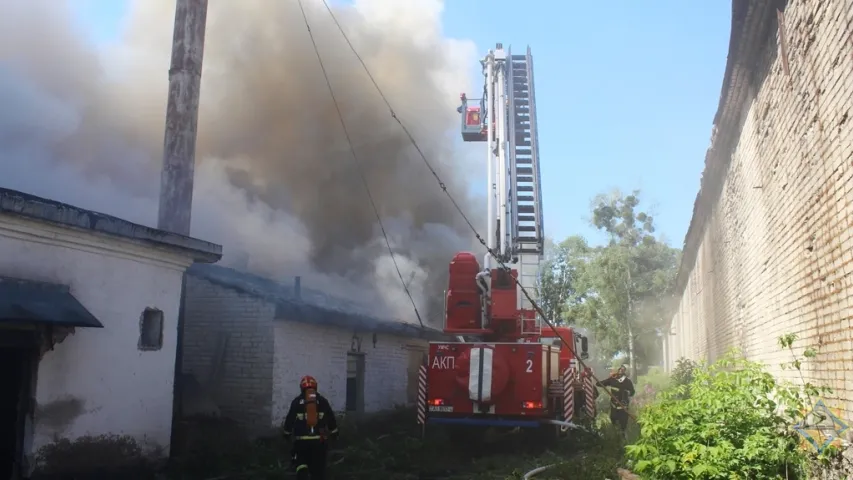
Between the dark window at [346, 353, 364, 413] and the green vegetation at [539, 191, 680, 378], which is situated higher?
the green vegetation at [539, 191, 680, 378]

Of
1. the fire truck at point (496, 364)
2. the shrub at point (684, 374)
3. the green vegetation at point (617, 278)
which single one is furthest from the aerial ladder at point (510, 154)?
the green vegetation at point (617, 278)

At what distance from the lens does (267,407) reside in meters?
10.8

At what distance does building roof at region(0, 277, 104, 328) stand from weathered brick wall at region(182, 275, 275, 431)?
13.0ft

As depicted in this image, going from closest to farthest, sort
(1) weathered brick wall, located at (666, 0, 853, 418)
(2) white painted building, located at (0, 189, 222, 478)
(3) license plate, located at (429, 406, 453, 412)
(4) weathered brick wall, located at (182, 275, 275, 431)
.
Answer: (1) weathered brick wall, located at (666, 0, 853, 418), (2) white painted building, located at (0, 189, 222, 478), (3) license plate, located at (429, 406, 453, 412), (4) weathered brick wall, located at (182, 275, 275, 431)

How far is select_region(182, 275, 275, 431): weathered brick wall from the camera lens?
35.8 feet

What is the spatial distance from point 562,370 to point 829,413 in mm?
7354

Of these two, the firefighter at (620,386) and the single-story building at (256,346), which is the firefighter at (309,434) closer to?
the single-story building at (256,346)

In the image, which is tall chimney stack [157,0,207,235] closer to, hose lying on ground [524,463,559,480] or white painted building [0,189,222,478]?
white painted building [0,189,222,478]

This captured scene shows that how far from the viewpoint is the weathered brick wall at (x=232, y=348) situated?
1092cm

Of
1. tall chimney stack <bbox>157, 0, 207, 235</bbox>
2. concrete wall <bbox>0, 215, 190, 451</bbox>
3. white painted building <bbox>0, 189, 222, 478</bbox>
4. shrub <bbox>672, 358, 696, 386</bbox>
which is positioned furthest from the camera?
shrub <bbox>672, 358, 696, 386</bbox>

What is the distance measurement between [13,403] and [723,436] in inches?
285

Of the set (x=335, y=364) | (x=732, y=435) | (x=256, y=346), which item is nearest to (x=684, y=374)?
(x=335, y=364)

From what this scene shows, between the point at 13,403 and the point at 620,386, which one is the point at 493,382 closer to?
the point at 620,386

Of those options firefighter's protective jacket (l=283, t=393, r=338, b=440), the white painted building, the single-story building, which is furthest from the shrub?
the white painted building
